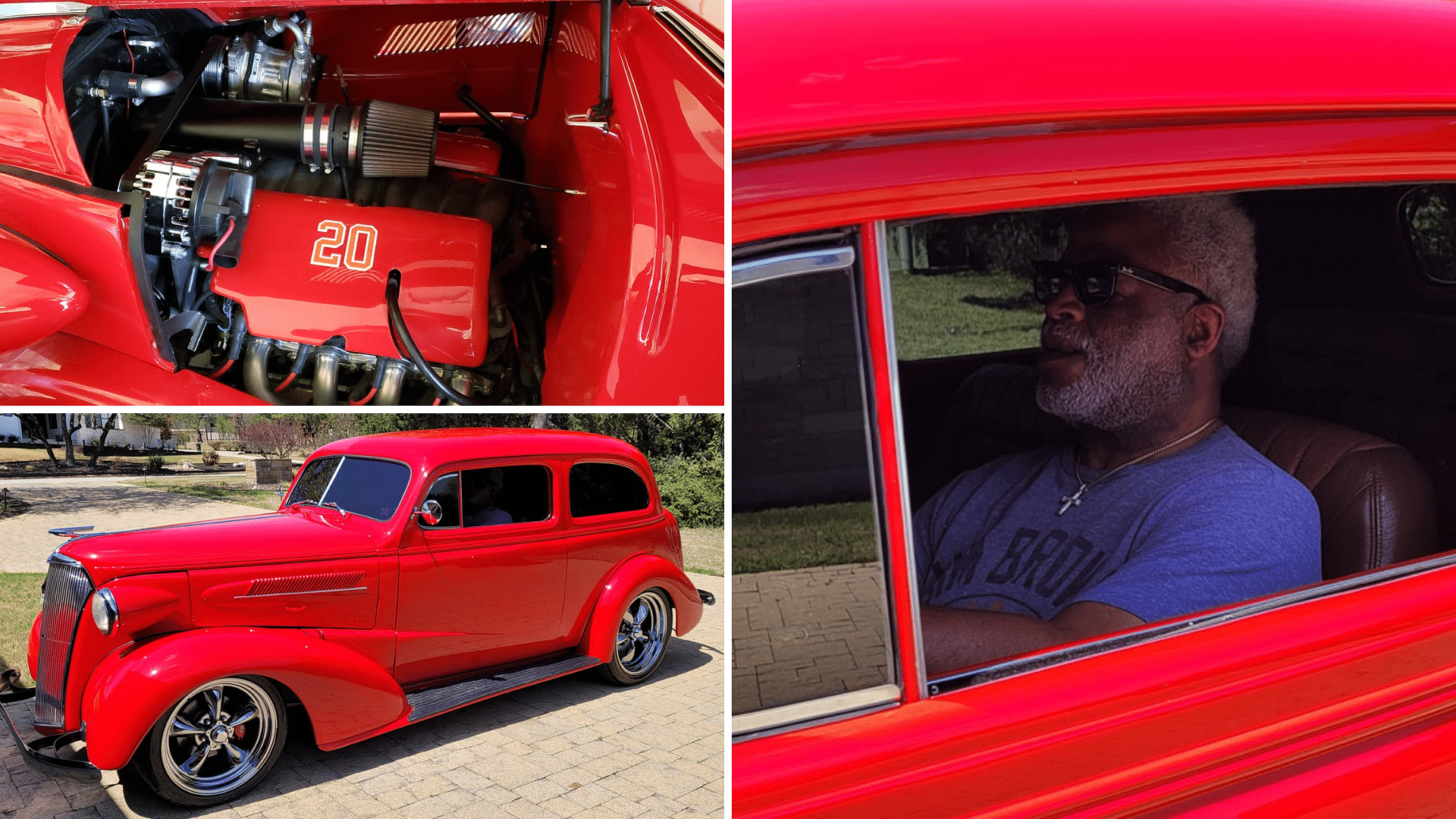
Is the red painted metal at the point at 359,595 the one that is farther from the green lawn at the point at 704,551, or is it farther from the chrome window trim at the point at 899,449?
the chrome window trim at the point at 899,449

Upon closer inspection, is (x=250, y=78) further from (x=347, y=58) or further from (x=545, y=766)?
(x=545, y=766)

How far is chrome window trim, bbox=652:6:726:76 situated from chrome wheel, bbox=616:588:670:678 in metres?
1.95

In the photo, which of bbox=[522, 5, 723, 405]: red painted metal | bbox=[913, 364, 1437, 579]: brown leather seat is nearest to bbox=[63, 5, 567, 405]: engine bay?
bbox=[522, 5, 723, 405]: red painted metal

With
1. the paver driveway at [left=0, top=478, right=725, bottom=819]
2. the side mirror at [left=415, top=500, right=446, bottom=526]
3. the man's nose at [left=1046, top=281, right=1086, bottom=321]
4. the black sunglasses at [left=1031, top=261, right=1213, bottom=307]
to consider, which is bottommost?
the paver driveway at [left=0, top=478, right=725, bottom=819]

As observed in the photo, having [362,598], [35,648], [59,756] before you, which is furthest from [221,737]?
[35,648]

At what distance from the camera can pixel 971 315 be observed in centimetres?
257

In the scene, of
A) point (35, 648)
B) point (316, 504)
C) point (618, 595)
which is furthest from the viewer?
point (618, 595)

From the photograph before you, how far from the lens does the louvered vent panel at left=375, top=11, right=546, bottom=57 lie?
2.11 metres

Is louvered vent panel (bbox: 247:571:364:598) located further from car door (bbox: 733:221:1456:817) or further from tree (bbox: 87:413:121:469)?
car door (bbox: 733:221:1456:817)

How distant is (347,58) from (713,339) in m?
1.42

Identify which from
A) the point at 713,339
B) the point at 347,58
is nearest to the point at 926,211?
the point at 713,339

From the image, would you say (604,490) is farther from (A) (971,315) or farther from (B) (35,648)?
(B) (35,648)

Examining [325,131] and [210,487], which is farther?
[325,131]

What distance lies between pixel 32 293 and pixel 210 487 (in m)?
0.66
